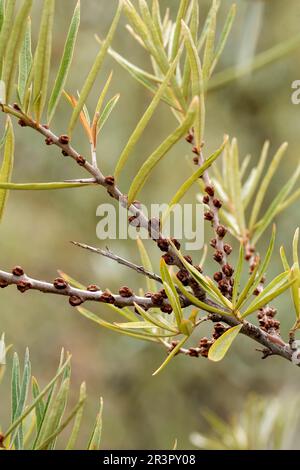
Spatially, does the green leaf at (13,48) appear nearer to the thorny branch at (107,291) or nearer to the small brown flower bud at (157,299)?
the thorny branch at (107,291)

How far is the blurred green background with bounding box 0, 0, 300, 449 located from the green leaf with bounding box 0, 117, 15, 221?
4.07 ft

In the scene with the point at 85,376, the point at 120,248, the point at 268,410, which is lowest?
the point at 85,376

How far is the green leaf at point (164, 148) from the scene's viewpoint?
0.30 meters

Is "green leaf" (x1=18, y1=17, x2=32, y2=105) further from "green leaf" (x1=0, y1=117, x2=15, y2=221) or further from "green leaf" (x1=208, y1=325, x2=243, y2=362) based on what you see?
"green leaf" (x1=208, y1=325, x2=243, y2=362)

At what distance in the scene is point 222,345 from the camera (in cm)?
34

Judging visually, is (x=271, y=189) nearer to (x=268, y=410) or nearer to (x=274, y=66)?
(x=274, y=66)

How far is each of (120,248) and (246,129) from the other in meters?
0.47

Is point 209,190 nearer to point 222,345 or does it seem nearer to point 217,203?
point 217,203

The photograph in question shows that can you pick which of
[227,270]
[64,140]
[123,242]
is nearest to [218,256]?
[227,270]

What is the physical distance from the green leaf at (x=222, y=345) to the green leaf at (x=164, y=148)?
0.09 meters

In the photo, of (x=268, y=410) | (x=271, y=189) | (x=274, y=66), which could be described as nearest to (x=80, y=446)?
(x=271, y=189)

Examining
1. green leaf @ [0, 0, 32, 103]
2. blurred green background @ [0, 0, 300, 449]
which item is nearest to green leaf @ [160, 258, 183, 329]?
green leaf @ [0, 0, 32, 103]

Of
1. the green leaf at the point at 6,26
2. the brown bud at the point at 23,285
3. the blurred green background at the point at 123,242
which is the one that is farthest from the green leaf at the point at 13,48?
the blurred green background at the point at 123,242

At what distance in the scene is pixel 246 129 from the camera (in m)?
1.77
